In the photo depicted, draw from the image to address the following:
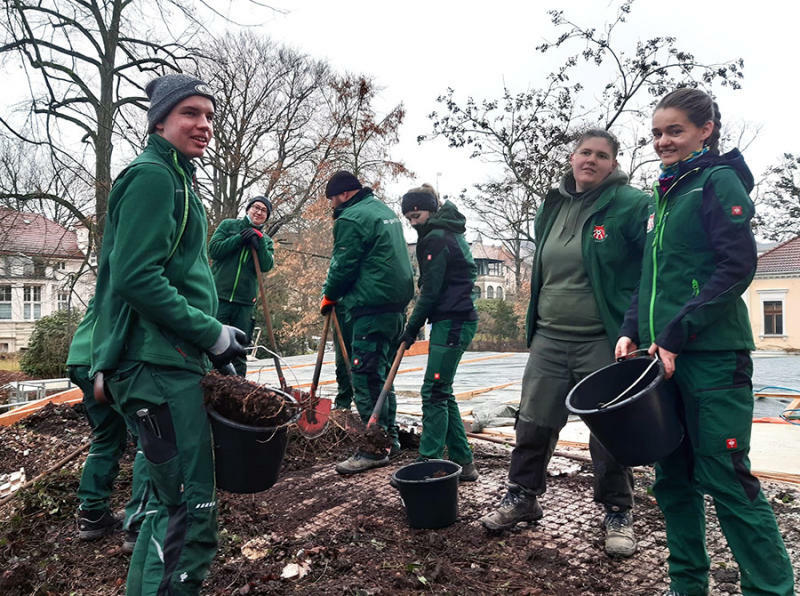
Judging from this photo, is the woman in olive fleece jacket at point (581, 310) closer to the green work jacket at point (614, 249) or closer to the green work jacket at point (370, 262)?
the green work jacket at point (614, 249)

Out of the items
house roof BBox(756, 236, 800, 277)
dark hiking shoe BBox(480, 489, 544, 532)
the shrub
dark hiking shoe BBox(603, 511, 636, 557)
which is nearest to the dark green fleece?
dark hiking shoe BBox(480, 489, 544, 532)

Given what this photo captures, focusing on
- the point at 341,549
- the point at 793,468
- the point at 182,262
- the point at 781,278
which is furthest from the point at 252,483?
the point at 781,278

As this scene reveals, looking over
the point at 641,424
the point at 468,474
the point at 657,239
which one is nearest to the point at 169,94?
the point at 657,239

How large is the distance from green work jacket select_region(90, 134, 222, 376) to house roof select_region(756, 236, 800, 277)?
3400 cm

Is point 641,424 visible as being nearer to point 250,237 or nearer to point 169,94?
point 169,94

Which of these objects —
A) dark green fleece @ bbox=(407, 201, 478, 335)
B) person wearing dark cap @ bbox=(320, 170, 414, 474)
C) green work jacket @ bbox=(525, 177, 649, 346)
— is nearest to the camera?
green work jacket @ bbox=(525, 177, 649, 346)

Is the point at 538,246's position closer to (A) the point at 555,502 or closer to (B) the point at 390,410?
(A) the point at 555,502

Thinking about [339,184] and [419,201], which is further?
[339,184]

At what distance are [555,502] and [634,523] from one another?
1.48 feet

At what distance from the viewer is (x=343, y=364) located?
5.34m

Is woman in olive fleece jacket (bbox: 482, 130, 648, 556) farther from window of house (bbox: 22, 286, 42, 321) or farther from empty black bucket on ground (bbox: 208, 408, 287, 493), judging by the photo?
window of house (bbox: 22, 286, 42, 321)

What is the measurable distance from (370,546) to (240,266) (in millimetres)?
3482

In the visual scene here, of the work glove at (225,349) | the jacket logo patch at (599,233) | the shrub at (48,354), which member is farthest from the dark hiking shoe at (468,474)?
the shrub at (48,354)

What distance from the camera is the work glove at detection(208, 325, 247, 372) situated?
6.38ft
